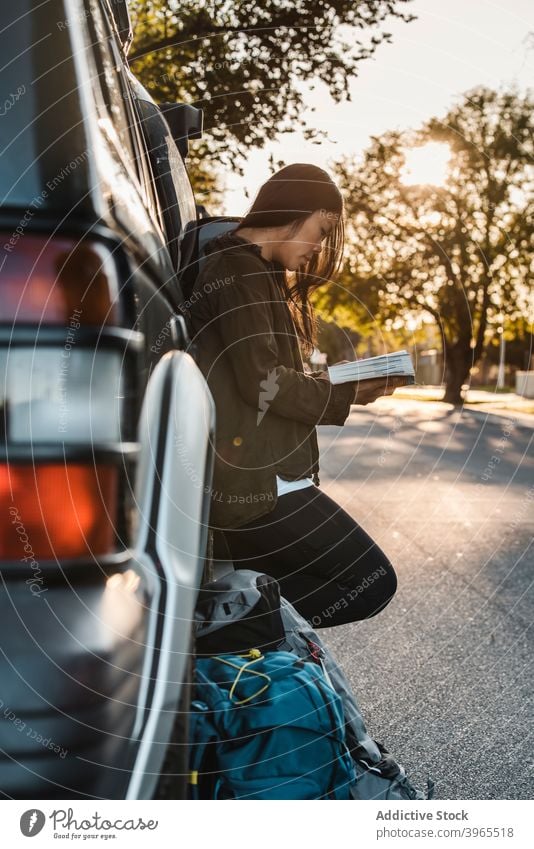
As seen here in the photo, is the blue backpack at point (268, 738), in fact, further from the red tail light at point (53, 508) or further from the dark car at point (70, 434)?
the red tail light at point (53, 508)

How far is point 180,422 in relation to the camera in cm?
148

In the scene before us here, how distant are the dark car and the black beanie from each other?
1320 millimetres

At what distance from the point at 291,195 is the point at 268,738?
4.91 ft

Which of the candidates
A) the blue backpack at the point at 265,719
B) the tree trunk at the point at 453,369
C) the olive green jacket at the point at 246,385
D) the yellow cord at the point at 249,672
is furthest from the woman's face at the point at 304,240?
the tree trunk at the point at 453,369

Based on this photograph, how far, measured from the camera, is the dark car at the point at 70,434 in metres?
1.22

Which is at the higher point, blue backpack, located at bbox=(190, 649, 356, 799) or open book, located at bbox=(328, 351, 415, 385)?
open book, located at bbox=(328, 351, 415, 385)

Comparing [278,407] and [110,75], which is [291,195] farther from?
[110,75]

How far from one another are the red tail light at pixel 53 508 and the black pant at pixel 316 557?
1.37 meters

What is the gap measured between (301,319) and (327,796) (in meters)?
1.53

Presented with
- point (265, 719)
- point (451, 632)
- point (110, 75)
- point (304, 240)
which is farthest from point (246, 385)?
point (451, 632)

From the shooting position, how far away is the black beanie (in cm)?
266

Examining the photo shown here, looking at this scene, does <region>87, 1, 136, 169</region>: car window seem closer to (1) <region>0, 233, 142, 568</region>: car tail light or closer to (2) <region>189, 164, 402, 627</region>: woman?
(1) <region>0, 233, 142, 568</region>: car tail light

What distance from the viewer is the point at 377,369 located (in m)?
2.51

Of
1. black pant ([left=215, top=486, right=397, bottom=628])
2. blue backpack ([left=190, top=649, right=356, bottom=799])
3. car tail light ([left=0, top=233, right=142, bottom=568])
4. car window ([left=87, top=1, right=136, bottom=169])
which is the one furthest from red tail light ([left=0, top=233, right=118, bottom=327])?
black pant ([left=215, top=486, right=397, bottom=628])
